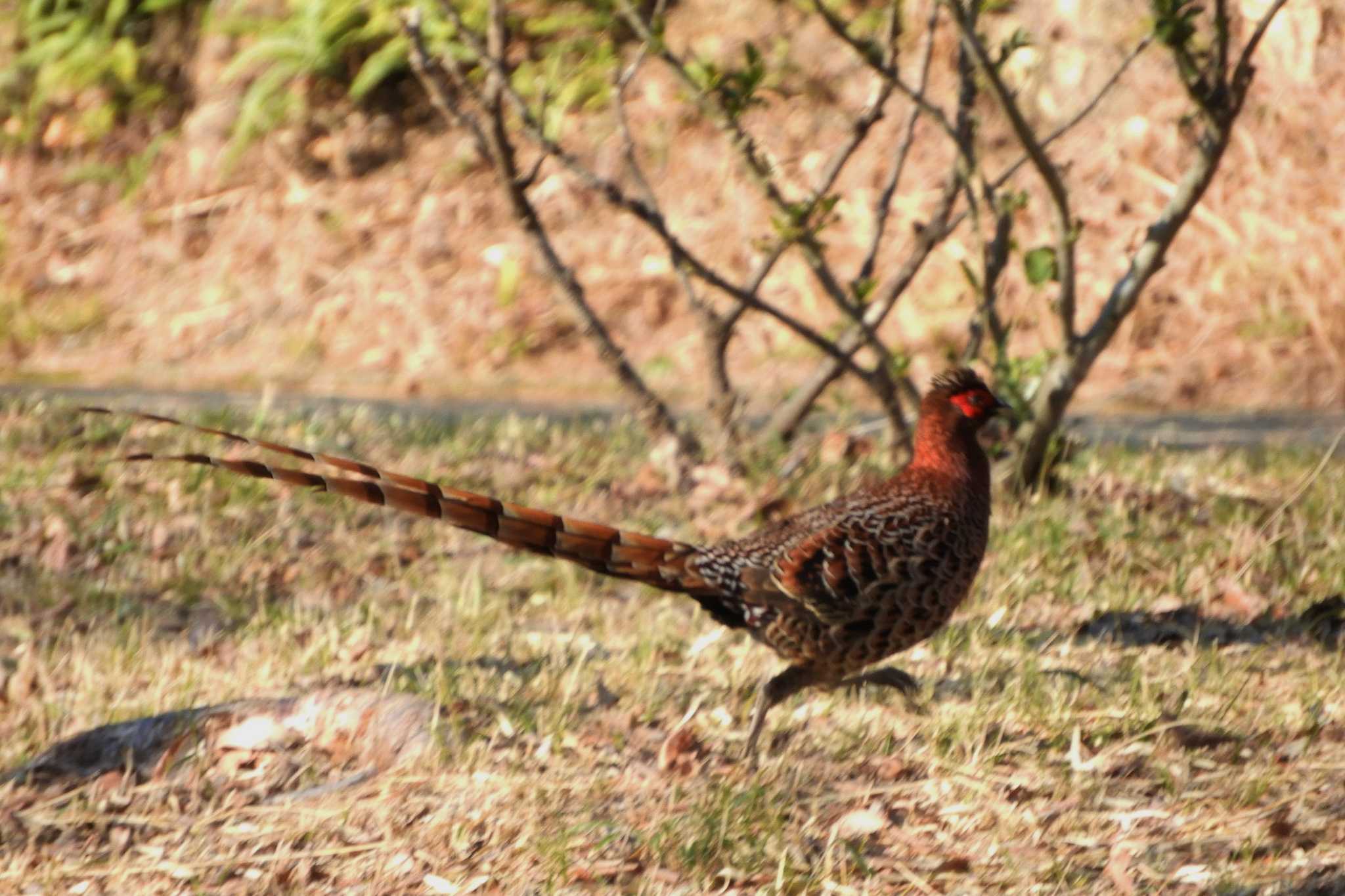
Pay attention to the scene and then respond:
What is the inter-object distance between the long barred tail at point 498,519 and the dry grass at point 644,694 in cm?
43

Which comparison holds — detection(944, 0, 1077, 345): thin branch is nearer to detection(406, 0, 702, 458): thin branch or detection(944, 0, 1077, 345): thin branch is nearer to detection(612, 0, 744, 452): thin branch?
detection(612, 0, 744, 452): thin branch

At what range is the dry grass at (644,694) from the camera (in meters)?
3.75

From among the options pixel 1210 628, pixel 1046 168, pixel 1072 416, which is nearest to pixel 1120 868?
pixel 1210 628

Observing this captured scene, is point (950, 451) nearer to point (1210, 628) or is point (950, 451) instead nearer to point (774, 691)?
point (774, 691)

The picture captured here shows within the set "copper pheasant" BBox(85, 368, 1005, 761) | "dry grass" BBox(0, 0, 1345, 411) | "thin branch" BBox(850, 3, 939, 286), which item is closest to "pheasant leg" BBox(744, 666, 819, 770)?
"copper pheasant" BBox(85, 368, 1005, 761)

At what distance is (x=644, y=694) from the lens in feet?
15.4

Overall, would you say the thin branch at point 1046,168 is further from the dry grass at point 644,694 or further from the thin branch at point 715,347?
the thin branch at point 715,347

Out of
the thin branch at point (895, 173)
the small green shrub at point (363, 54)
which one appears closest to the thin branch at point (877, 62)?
the thin branch at point (895, 173)

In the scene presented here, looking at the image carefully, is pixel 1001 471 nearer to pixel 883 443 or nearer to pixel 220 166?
pixel 883 443

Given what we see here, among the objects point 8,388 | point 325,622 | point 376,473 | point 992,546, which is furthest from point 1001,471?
point 8,388

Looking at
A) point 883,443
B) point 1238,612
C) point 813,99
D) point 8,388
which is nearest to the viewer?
point 1238,612

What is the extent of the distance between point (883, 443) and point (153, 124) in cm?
835

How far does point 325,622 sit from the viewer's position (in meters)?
5.36

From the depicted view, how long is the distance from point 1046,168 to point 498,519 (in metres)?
2.58
